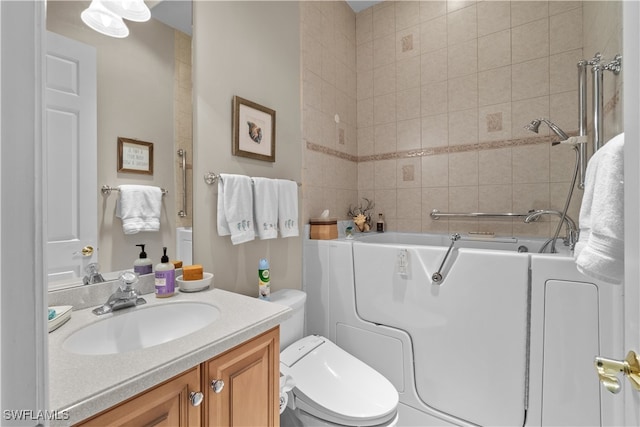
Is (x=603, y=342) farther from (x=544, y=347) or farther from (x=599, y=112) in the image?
(x=599, y=112)

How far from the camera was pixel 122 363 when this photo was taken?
2.02 feet

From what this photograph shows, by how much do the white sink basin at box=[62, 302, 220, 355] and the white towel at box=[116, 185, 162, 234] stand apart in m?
0.32

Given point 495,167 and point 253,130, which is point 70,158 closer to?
point 253,130

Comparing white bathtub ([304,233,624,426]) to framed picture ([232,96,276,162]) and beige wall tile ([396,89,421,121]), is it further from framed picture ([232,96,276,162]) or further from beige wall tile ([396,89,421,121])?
beige wall tile ([396,89,421,121])

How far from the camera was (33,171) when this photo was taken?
0.29 metres

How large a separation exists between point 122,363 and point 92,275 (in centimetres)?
54

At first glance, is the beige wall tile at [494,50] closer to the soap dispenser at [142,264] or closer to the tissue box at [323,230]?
the tissue box at [323,230]

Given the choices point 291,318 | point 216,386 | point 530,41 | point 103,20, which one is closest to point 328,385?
point 291,318

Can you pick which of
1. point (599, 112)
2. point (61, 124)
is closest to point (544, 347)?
point (599, 112)

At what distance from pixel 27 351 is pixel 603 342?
1666 mm

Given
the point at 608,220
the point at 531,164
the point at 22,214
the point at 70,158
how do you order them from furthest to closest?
1. the point at 531,164
2. the point at 70,158
3. the point at 608,220
4. the point at 22,214

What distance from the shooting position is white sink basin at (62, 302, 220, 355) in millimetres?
822

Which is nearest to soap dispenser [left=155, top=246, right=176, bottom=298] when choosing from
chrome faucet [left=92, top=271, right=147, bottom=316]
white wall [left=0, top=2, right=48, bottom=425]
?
chrome faucet [left=92, top=271, right=147, bottom=316]

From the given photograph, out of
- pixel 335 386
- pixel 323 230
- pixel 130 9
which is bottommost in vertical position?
pixel 335 386
